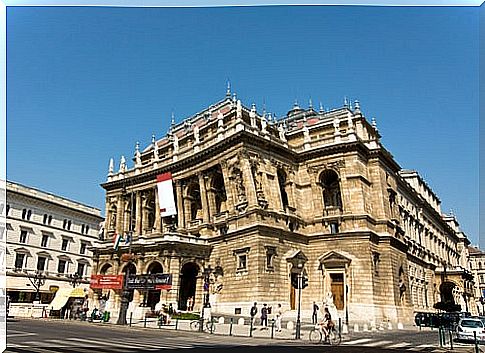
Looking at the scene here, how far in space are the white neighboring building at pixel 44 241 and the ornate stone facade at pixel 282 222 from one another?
13.5 m

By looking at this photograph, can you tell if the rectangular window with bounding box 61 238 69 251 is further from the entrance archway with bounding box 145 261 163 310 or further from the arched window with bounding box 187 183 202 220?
the entrance archway with bounding box 145 261 163 310

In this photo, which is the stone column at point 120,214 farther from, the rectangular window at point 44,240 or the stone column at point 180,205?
the rectangular window at point 44,240

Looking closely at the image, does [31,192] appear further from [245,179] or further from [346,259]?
[346,259]

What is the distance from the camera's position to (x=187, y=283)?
40031 millimetres

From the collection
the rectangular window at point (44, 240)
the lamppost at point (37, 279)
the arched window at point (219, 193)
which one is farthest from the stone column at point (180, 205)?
the rectangular window at point (44, 240)

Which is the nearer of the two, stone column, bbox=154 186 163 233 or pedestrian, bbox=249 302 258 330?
pedestrian, bbox=249 302 258 330

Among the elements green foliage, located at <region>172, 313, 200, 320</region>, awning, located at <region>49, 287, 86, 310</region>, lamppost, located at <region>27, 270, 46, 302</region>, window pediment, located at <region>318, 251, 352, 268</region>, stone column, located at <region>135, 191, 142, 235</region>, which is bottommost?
green foliage, located at <region>172, 313, 200, 320</region>

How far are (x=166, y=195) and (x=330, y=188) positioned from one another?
14621 mm

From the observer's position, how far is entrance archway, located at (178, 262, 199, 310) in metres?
38.9

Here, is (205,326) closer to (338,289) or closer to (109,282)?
(109,282)

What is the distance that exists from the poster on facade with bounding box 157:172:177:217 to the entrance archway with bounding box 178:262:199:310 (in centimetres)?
559

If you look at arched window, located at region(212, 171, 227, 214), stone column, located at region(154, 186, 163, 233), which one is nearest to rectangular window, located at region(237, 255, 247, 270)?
arched window, located at region(212, 171, 227, 214)

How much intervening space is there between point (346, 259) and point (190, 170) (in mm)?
15655

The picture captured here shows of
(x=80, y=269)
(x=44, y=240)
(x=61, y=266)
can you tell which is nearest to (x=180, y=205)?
(x=44, y=240)
